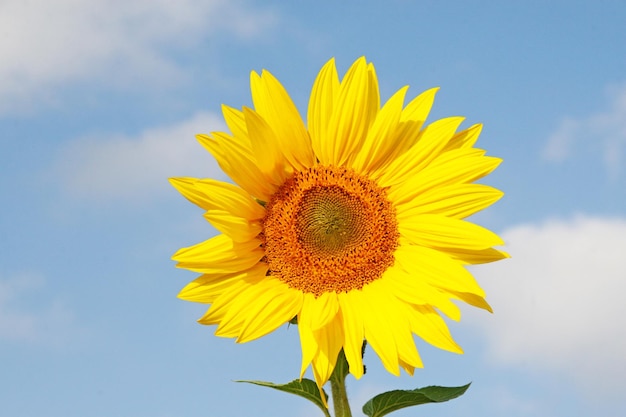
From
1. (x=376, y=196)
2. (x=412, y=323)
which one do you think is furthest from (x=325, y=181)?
(x=412, y=323)

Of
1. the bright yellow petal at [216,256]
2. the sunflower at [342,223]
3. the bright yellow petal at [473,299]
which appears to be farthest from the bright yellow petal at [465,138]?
the bright yellow petal at [216,256]

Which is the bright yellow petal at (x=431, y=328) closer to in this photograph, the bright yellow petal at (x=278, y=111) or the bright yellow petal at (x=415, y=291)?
the bright yellow petal at (x=415, y=291)

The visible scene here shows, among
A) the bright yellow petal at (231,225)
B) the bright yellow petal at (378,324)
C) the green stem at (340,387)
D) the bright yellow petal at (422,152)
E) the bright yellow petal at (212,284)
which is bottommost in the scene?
the green stem at (340,387)

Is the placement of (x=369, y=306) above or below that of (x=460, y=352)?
above

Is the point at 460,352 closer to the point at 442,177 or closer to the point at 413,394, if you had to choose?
the point at 413,394

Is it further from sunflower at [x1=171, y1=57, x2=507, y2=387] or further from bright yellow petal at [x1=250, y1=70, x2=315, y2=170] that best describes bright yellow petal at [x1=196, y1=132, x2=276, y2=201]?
bright yellow petal at [x1=250, y1=70, x2=315, y2=170]

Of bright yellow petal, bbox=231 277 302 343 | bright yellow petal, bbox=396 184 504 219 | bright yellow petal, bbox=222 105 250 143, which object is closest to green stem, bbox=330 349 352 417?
bright yellow petal, bbox=231 277 302 343
